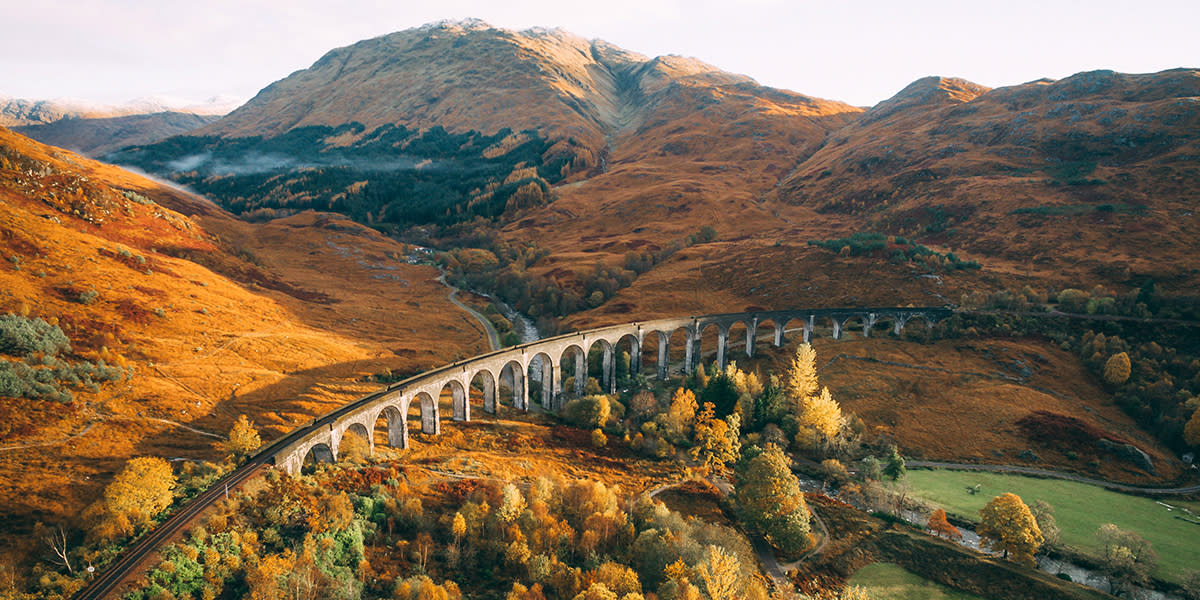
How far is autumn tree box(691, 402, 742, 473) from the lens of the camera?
51787 millimetres

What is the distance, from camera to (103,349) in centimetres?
4559

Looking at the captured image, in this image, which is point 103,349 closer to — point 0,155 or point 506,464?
point 506,464

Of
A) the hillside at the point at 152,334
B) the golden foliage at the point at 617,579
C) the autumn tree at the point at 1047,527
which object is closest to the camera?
the golden foliage at the point at 617,579

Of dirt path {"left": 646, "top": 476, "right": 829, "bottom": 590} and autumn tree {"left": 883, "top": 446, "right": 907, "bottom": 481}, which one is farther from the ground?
autumn tree {"left": 883, "top": 446, "right": 907, "bottom": 481}

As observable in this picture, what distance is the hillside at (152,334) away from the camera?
35062 mm

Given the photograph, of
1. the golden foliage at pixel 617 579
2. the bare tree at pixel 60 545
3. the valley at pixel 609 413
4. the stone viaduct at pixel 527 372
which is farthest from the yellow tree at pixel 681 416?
the bare tree at pixel 60 545

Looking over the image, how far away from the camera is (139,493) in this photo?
28.2 meters

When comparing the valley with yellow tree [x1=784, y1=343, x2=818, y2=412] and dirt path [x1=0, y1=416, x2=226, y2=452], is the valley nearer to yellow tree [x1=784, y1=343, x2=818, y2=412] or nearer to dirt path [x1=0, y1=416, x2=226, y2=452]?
dirt path [x1=0, y1=416, x2=226, y2=452]

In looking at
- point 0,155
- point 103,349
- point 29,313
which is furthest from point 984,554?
point 0,155

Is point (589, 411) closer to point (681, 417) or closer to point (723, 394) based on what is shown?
point (681, 417)

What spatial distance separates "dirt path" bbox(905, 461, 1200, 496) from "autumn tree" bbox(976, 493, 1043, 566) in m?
17.1

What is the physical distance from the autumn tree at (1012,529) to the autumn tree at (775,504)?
13.3 metres

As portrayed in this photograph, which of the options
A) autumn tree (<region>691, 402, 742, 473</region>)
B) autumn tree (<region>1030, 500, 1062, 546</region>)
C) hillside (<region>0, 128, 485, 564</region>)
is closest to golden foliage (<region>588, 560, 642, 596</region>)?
autumn tree (<region>691, 402, 742, 473</region>)

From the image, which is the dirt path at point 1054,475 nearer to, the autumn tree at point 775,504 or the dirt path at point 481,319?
the autumn tree at point 775,504
